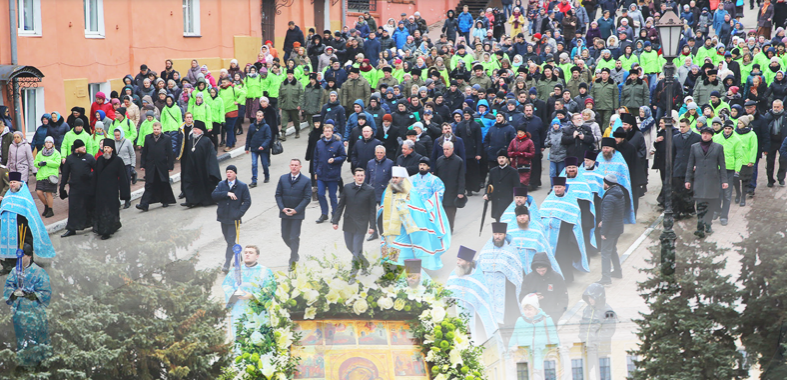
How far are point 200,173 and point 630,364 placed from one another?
10348 millimetres

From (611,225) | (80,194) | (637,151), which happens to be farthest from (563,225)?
(80,194)

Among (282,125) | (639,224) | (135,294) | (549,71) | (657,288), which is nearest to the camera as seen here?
(135,294)

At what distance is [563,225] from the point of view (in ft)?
40.8

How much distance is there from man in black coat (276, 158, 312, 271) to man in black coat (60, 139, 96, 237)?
448 cm

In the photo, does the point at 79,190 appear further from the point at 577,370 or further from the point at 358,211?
the point at 577,370

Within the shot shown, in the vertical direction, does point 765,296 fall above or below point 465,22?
below

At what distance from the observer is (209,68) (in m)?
27.8

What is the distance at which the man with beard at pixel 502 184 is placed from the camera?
14250mm

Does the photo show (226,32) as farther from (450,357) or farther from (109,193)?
(450,357)

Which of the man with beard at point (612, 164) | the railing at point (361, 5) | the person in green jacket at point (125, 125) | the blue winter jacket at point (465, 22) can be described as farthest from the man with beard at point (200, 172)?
the railing at point (361, 5)

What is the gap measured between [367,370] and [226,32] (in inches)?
909

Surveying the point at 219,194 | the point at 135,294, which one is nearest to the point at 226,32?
the point at 219,194

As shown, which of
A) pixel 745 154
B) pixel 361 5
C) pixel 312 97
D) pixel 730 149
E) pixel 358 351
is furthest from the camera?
pixel 361 5

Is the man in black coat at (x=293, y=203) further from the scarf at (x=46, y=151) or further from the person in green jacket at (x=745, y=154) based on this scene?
the person in green jacket at (x=745, y=154)
